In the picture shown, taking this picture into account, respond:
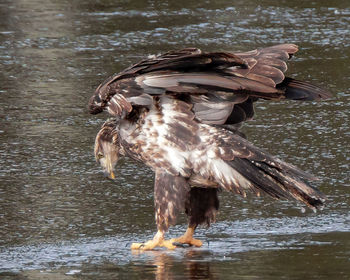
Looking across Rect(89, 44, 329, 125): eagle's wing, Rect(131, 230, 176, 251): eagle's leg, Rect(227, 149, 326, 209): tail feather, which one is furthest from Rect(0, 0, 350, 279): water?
Rect(89, 44, 329, 125): eagle's wing

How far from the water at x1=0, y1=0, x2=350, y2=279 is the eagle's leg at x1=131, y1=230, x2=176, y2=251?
0.10m

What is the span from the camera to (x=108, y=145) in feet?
20.3

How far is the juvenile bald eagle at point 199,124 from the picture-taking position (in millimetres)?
5520

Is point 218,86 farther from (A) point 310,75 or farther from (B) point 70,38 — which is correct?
(B) point 70,38

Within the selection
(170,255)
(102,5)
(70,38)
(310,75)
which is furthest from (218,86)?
(102,5)

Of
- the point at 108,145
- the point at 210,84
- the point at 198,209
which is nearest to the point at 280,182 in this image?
the point at 198,209

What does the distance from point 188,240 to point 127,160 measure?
6.47ft

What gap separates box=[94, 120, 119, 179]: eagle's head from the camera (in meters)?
6.09

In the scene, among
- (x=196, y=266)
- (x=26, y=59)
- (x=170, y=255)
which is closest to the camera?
(x=196, y=266)

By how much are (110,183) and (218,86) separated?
1.64m

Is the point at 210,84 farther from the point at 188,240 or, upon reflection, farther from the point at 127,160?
the point at 127,160

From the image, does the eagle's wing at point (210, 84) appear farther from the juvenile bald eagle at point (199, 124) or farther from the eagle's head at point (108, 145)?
the eagle's head at point (108, 145)

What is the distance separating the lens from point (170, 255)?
18.0ft

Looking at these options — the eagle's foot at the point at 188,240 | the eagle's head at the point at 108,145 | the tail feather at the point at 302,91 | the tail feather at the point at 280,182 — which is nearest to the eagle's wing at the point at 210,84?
the tail feather at the point at 302,91
